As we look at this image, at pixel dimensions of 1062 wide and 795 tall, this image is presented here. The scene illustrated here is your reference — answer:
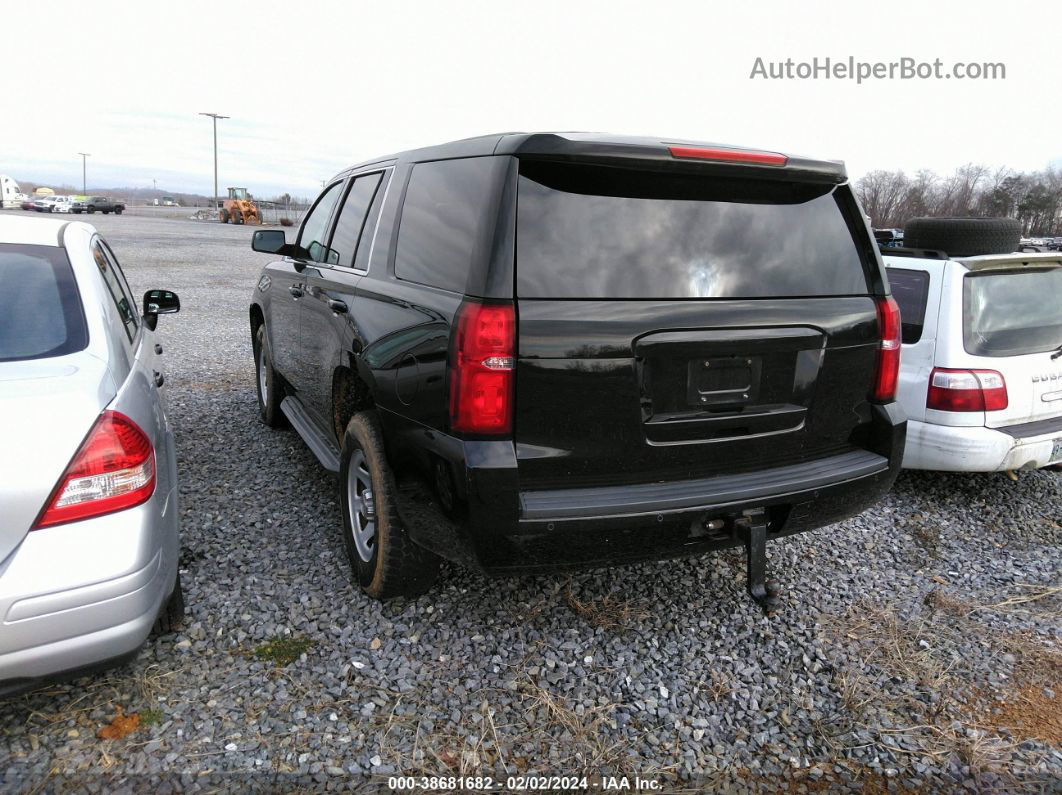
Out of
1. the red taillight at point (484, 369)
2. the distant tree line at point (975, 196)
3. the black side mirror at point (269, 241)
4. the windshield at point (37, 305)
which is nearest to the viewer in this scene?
the red taillight at point (484, 369)

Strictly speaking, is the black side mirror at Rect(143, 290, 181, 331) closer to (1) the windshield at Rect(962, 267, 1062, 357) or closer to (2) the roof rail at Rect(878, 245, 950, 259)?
(2) the roof rail at Rect(878, 245, 950, 259)

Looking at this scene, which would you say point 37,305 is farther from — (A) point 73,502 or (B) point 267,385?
(B) point 267,385

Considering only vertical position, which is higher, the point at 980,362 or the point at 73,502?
the point at 980,362

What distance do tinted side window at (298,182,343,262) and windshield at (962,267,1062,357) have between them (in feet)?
12.5

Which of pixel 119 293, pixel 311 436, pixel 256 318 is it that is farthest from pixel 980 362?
pixel 256 318

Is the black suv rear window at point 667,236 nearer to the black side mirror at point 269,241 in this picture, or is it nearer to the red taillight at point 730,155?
the red taillight at point 730,155

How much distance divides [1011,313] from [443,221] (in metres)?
3.68

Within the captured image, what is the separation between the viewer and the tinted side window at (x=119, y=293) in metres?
3.30

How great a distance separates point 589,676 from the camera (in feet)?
9.23

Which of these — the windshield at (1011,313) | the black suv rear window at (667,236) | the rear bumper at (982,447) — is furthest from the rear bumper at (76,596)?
the windshield at (1011,313)

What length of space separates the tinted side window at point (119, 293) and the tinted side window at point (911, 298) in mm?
4153

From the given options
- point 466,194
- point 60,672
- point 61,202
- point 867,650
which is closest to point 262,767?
point 60,672

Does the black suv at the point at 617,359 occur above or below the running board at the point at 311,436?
above

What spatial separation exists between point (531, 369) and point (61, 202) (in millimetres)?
76439
